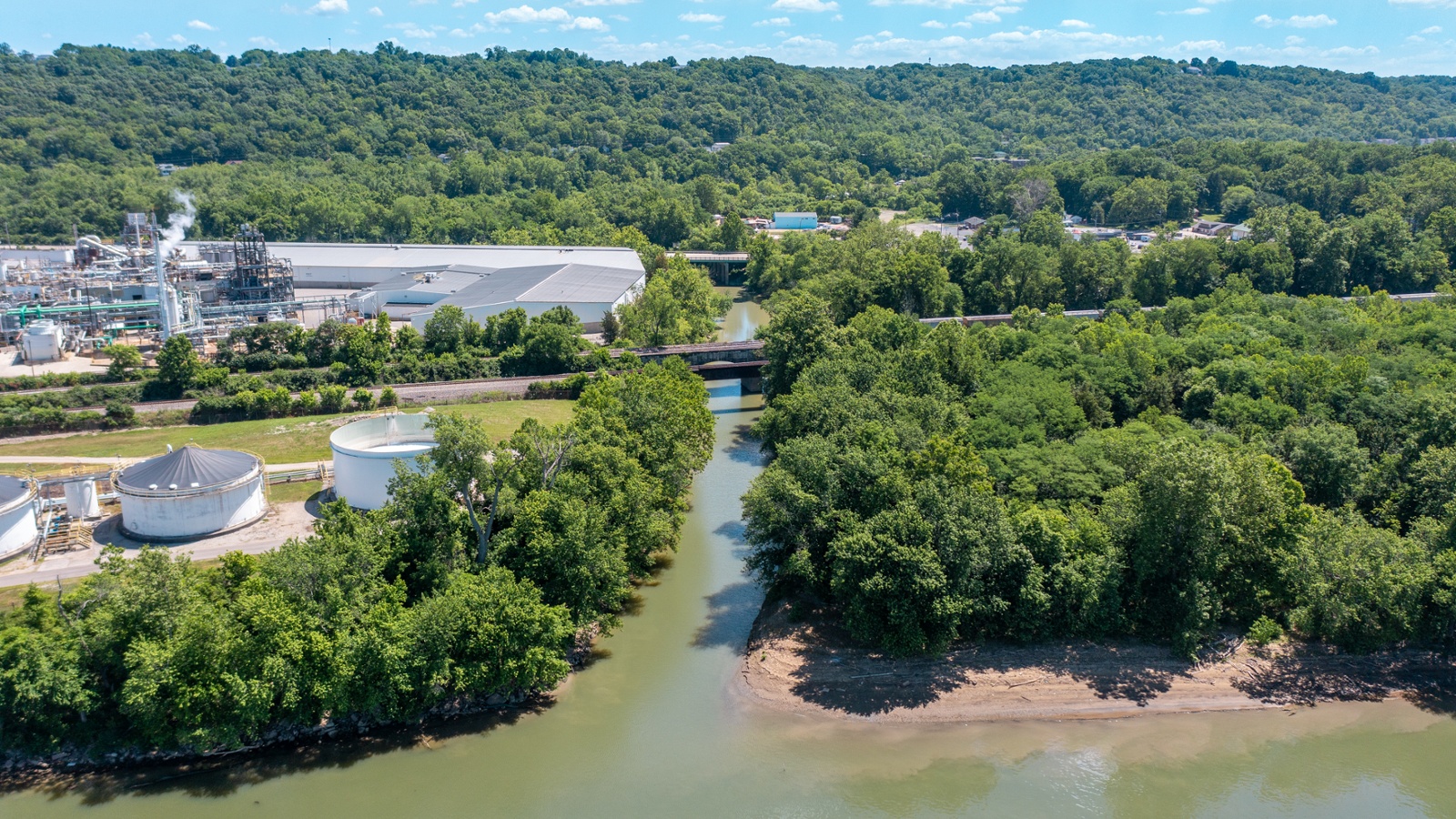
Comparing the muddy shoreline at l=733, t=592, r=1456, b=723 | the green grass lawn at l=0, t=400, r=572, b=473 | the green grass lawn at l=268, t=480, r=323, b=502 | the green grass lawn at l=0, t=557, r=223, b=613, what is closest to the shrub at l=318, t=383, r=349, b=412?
the green grass lawn at l=0, t=400, r=572, b=473

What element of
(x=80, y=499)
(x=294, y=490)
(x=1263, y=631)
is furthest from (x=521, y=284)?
(x=1263, y=631)

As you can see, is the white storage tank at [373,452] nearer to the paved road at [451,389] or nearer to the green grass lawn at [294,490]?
the green grass lawn at [294,490]

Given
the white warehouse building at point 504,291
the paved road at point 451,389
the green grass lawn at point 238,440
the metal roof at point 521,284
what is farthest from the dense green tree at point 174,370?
the metal roof at point 521,284

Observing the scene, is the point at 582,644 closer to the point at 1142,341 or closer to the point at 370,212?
the point at 1142,341

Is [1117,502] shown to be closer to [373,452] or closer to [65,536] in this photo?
[373,452]

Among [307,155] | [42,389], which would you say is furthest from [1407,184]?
[307,155]

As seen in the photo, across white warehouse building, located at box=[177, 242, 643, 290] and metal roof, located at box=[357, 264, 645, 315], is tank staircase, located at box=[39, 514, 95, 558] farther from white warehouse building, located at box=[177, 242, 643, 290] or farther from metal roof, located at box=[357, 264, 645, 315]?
white warehouse building, located at box=[177, 242, 643, 290]
